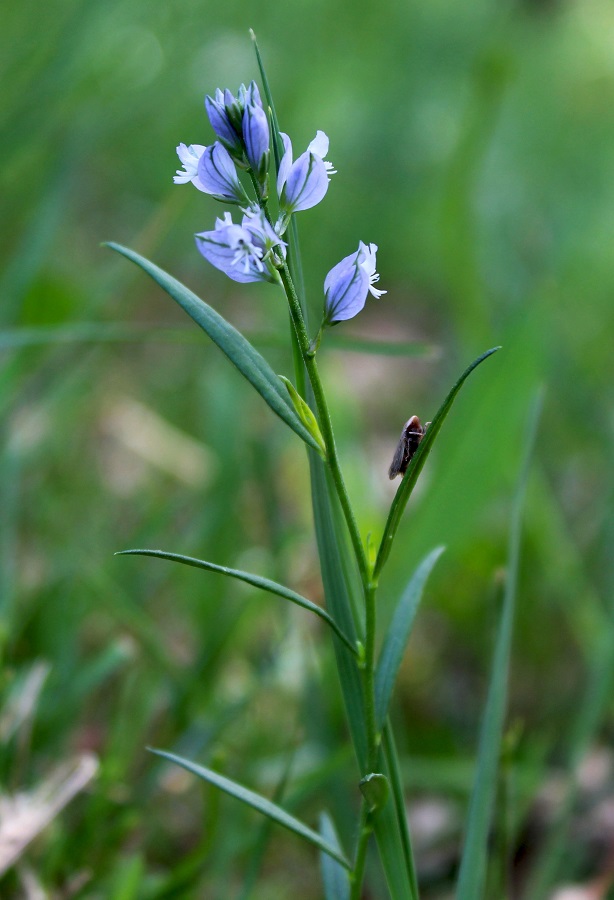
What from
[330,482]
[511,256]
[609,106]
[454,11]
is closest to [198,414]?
[511,256]

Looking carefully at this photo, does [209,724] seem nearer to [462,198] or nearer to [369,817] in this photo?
[369,817]

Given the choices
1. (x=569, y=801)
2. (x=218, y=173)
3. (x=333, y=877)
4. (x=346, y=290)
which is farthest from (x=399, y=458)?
(x=569, y=801)

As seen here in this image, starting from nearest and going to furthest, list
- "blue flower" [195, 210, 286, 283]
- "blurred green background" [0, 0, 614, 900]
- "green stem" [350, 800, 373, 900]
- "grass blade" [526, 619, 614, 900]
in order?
1. "blue flower" [195, 210, 286, 283]
2. "green stem" [350, 800, 373, 900]
3. "grass blade" [526, 619, 614, 900]
4. "blurred green background" [0, 0, 614, 900]

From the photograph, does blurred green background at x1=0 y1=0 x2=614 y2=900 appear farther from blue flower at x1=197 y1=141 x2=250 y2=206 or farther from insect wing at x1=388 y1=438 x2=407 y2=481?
blue flower at x1=197 y1=141 x2=250 y2=206

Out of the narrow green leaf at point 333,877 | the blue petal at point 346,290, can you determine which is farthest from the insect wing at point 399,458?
the narrow green leaf at point 333,877

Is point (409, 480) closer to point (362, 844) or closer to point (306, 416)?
point (306, 416)

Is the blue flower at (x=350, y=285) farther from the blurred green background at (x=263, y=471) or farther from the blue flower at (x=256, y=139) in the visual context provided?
the blurred green background at (x=263, y=471)

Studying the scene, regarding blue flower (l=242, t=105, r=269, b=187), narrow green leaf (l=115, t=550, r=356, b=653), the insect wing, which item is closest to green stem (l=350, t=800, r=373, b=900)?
narrow green leaf (l=115, t=550, r=356, b=653)
